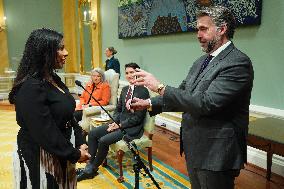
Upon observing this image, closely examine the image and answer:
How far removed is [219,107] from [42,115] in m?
0.93

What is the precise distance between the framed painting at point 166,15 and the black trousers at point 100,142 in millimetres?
2151

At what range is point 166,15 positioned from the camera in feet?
16.9

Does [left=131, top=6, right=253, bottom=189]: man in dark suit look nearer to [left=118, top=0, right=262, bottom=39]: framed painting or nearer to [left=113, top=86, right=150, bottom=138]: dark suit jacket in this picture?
[left=113, top=86, right=150, bottom=138]: dark suit jacket

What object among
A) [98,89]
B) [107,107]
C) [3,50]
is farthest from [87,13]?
[107,107]

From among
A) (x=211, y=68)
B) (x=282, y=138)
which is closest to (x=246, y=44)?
(x=282, y=138)

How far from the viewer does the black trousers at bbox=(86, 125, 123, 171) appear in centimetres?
330

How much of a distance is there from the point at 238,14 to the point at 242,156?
259 cm

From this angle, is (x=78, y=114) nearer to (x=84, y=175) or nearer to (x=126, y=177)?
(x=84, y=175)

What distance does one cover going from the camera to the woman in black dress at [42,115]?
5.06 feet

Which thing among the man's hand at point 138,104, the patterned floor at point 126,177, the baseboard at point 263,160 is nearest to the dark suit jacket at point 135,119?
the patterned floor at point 126,177

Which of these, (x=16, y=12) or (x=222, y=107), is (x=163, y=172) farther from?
(x=16, y=12)

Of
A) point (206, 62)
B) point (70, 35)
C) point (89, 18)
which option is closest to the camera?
point (206, 62)

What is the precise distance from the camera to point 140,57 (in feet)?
20.1

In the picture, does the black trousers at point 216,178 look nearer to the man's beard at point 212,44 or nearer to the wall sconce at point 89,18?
the man's beard at point 212,44
